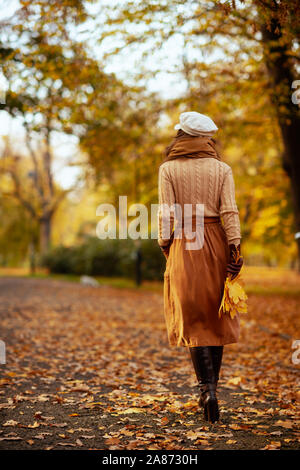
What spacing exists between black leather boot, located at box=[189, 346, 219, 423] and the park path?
0.11m

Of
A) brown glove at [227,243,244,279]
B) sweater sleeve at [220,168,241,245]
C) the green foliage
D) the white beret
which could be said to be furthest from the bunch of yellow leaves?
the green foliage

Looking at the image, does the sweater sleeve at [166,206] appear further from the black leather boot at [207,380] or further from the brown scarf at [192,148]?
the black leather boot at [207,380]

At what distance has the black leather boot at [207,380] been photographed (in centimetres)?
370

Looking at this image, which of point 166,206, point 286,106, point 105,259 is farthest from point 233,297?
point 105,259

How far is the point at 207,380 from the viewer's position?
3.70 metres

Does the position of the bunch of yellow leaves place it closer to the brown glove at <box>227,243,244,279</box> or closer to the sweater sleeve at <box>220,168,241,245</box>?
the brown glove at <box>227,243,244,279</box>

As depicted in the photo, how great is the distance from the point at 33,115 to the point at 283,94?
4105 millimetres

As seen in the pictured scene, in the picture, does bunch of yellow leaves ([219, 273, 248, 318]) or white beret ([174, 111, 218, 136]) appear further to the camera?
white beret ([174, 111, 218, 136])

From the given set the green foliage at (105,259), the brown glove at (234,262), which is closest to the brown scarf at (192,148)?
the brown glove at (234,262)

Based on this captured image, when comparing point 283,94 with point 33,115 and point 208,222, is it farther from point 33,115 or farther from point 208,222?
point 208,222

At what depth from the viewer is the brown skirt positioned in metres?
3.74

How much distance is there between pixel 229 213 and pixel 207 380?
48.3 inches

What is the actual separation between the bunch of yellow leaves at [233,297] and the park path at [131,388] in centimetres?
→ 82

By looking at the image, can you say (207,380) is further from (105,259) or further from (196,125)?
(105,259)
